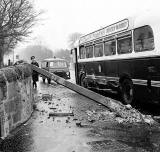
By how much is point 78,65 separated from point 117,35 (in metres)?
7.80

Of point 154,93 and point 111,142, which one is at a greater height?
point 154,93

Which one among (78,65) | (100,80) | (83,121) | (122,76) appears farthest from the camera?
(78,65)

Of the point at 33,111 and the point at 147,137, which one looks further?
the point at 33,111

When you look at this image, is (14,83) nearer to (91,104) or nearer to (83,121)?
(83,121)

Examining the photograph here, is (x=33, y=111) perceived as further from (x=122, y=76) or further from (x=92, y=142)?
(x=92, y=142)

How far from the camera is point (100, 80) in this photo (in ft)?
56.9

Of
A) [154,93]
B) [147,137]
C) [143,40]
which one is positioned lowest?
[147,137]

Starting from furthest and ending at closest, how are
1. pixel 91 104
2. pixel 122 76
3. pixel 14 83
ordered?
pixel 91 104
pixel 122 76
pixel 14 83

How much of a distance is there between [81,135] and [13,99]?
194 centimetres

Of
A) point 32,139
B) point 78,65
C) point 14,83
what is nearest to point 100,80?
point 78,65

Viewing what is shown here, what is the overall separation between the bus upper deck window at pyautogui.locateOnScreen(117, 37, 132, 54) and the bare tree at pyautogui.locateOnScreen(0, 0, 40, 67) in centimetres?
1506

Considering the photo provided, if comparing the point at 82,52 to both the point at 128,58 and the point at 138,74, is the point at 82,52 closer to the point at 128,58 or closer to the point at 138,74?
the point at 128,58

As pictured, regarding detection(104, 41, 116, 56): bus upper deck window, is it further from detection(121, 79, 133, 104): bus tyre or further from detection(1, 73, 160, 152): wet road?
detection(1, 73, 160, 152): wet road

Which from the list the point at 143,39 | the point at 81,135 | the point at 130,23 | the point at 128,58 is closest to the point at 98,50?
the point at 128,58
